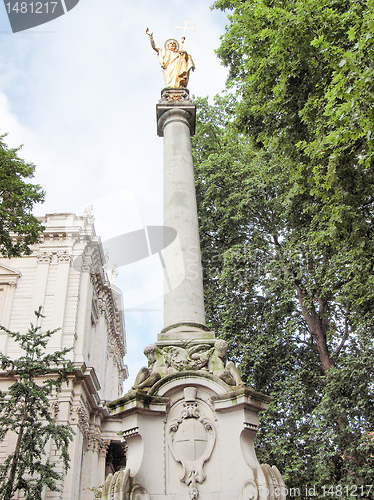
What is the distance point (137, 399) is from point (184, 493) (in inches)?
52.2

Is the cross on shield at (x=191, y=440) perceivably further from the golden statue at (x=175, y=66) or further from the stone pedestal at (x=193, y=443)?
the golden statue at (x=175, y=66)

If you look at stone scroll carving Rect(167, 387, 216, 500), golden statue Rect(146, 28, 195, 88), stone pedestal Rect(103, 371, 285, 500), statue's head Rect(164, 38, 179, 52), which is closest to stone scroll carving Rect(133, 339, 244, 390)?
stone pedestal Rect(103, 371, 285, 500)

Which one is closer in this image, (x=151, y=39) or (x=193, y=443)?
(x=193, y=443)

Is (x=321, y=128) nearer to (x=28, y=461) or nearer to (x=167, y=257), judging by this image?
(x=167, y=257)

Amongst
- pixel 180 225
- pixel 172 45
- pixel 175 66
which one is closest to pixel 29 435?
pixel 180 225

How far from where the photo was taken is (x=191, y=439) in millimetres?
6344

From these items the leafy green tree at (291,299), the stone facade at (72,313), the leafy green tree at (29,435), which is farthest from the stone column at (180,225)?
the stone facade at (72,313)

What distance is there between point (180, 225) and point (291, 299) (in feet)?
22.5

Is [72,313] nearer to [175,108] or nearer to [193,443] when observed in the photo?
[175,108]

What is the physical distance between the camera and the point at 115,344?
1340 inches

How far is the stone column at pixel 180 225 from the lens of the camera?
7816 mm

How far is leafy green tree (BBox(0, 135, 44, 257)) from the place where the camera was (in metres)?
13.1

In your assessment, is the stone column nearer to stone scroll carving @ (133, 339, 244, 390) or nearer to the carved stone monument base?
stone scroll carving @ (133, 339, 244, 390)

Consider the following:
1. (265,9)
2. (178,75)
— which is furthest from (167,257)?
(265,9)
